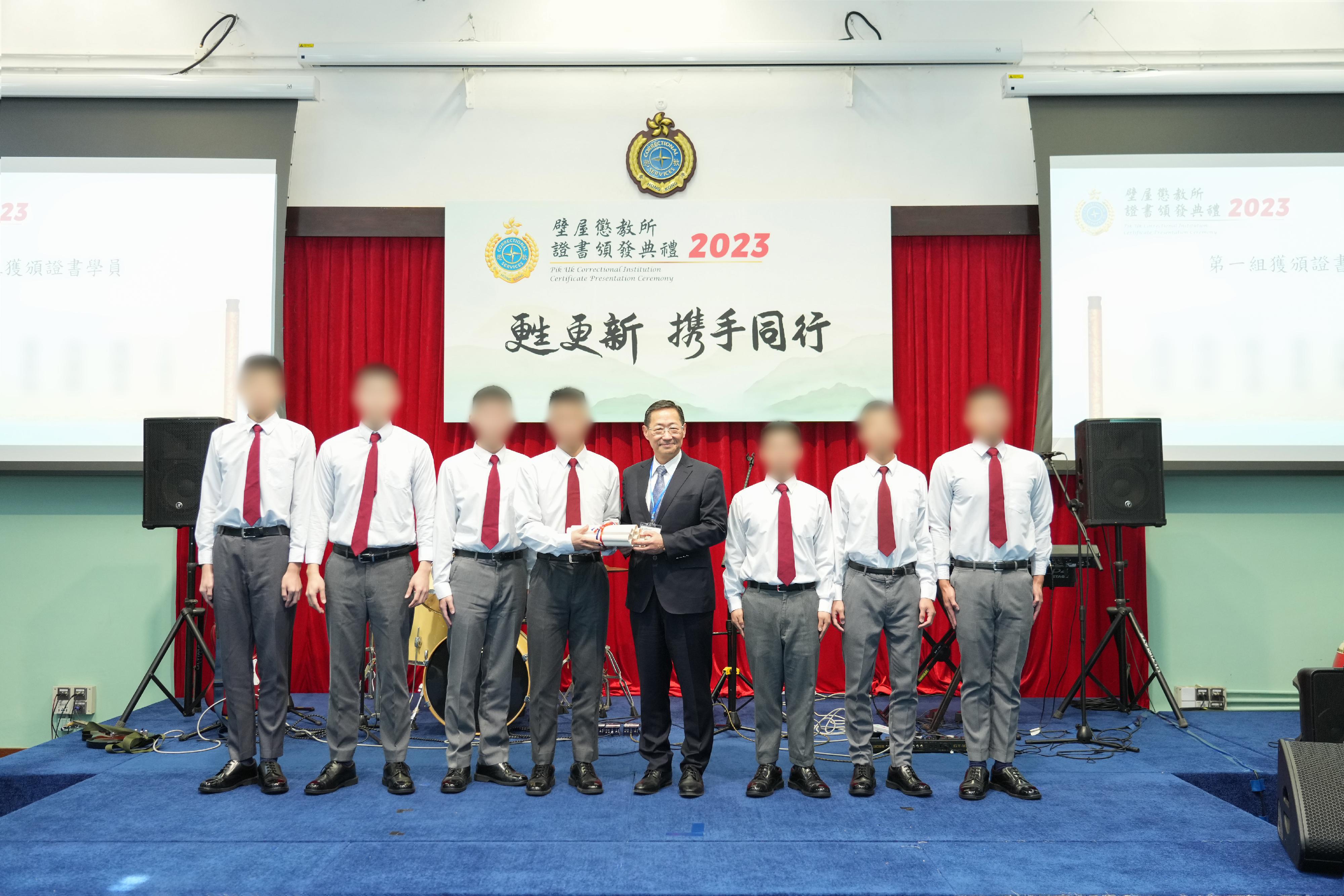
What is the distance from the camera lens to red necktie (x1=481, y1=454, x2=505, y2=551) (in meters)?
3.57

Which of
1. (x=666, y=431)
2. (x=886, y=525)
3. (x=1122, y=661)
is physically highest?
(x=666, y=431)

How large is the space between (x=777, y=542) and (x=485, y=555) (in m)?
1.22

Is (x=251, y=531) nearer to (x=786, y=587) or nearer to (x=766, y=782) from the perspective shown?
(x=786, y=587)

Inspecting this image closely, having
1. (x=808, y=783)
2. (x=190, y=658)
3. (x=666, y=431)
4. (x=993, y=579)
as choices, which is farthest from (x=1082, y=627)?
(x=190, y=658)

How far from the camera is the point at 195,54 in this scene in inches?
227

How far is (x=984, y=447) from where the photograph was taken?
366 cm

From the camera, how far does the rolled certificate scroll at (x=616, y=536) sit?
3.36m

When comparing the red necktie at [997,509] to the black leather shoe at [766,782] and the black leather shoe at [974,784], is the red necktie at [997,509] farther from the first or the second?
the black leather shoe at [766,782]

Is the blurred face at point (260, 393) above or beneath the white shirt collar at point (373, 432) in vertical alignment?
above

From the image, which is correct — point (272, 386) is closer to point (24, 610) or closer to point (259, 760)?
point (259, 760)

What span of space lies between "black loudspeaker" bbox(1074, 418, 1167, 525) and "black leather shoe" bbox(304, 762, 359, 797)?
152 inches

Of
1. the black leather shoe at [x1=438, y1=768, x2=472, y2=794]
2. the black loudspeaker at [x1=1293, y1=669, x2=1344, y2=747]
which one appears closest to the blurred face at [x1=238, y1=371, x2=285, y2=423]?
the black leather shoe at [x1=438, y1=768, x2=472, y2=794]

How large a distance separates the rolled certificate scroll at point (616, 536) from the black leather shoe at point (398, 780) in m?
1.28

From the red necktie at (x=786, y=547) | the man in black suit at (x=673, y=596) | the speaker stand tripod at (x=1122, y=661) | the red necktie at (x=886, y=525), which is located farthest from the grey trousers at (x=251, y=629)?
the speaker stand tripod at (x=1122, y=661)
